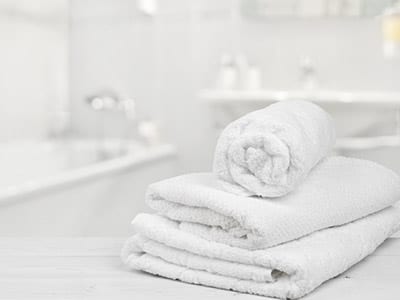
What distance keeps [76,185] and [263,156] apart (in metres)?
1.47

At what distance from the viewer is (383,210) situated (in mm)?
863

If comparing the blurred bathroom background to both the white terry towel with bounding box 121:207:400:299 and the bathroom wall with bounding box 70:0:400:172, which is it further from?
the white terry towel with bounding box 121:207:400:299

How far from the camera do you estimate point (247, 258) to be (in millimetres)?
666

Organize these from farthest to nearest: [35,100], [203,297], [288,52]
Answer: [35,100] < [288,52] < [203,297]

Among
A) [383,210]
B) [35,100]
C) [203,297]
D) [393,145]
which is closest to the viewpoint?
[203,297]

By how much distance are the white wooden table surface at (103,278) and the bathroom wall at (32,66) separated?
2027 mm

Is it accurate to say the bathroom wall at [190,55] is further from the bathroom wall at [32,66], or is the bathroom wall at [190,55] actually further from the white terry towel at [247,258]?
the white terry towel at [247,258]

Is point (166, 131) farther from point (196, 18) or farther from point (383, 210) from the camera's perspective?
point (383, 210)

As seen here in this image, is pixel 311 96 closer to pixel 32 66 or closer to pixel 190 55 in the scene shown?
pixel 190 55

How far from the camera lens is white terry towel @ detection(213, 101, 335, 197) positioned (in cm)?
68

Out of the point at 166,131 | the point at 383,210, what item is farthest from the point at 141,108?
the point at 383,210

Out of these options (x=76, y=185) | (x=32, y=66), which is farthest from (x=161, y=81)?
(x=76, y=185)

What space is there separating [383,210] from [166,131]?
2176mm

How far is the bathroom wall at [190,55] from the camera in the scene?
2.67 metres
